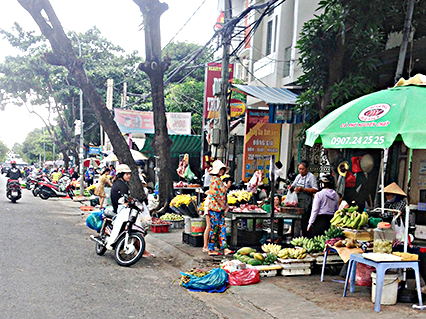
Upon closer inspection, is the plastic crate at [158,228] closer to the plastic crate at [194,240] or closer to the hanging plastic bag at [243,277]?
the plastic crate at [194,240]

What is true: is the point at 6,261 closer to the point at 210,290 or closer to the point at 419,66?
the point at 210,290

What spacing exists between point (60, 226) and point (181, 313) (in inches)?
330

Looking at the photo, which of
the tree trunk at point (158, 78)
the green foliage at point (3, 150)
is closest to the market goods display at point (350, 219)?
the tree trunk at point (158, 78)

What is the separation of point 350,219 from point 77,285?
4.37 meters

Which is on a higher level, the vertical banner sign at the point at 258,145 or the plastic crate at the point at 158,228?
the vertical banner sign at the point at 258,145

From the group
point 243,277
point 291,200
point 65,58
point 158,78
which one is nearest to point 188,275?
point 243,277

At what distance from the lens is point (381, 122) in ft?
16.5

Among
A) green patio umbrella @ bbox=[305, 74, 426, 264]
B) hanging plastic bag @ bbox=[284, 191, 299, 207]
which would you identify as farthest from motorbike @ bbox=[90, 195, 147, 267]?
green patio umbrella @ bbox=[305, 74, 426, 264]

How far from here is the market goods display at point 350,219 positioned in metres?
6.77

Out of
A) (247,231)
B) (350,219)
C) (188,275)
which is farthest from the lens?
(247,231)

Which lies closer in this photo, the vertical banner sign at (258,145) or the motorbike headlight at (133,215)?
Answer: the motorbike headlight at (133,215)

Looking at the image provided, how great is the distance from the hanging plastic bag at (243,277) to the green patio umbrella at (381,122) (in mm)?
2479

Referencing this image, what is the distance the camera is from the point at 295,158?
52.8 ft

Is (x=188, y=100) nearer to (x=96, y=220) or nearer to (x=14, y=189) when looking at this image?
(x=14, y=189)
